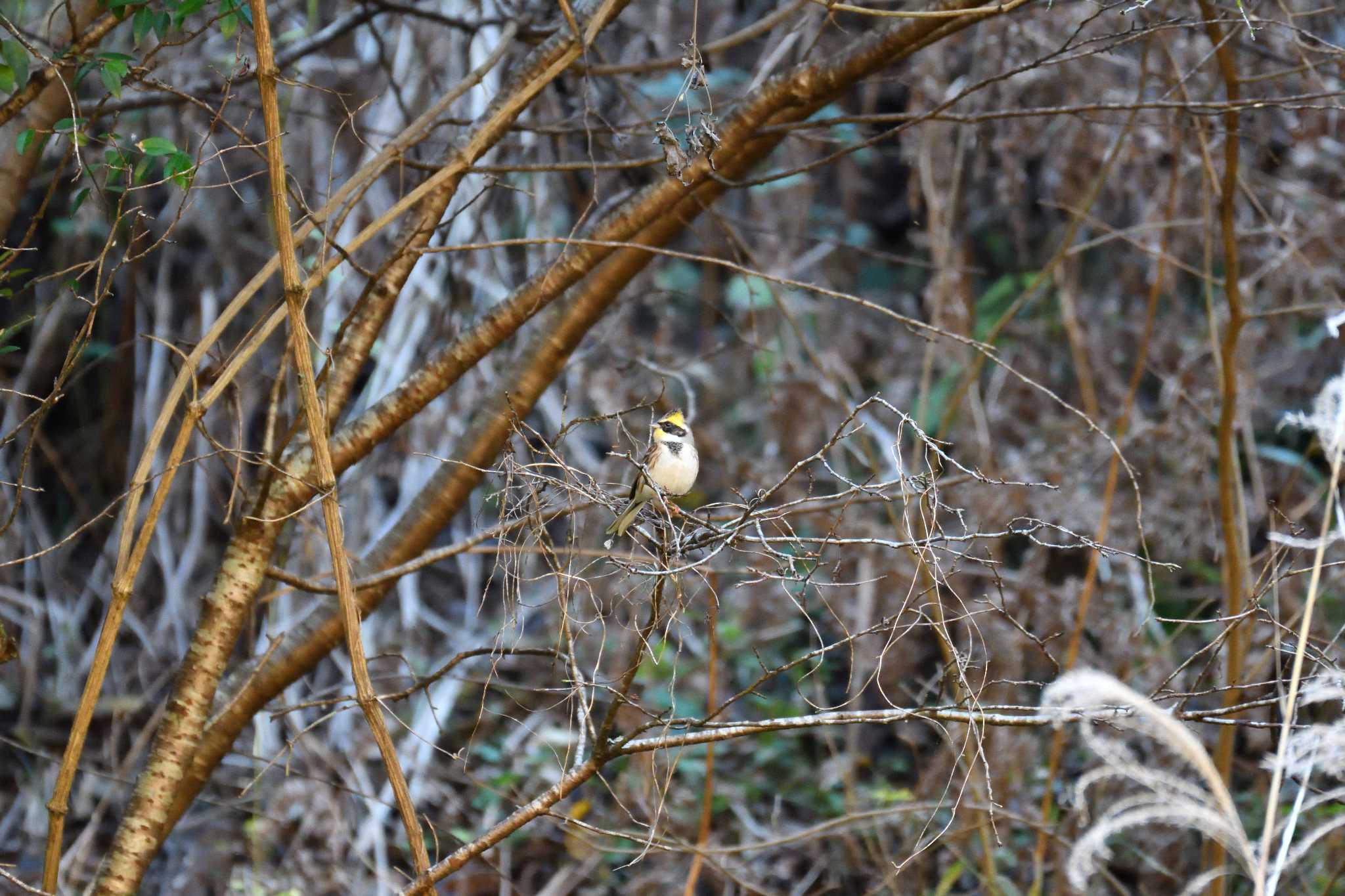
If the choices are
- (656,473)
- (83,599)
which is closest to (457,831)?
(83,599)

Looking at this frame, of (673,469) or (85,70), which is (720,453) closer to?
(673,469)

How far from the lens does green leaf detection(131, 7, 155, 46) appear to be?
2533 mm

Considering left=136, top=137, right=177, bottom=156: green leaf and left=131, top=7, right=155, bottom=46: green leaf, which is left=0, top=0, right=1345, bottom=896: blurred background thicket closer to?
left=131, top=7, right=155, bottom=46: green leaf

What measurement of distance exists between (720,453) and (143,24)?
326 cm

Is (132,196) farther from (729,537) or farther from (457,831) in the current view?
(729,537)

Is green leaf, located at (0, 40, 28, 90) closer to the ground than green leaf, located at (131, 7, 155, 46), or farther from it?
closer to the ground

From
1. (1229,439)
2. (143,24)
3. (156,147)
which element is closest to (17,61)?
(143,24)

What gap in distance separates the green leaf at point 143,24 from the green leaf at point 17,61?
22cm

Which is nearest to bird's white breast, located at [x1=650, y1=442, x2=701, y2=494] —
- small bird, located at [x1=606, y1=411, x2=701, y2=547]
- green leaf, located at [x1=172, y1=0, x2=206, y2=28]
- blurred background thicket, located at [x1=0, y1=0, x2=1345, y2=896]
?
small bird, located at [x1=606, y1=411, x2=701, y2=547]

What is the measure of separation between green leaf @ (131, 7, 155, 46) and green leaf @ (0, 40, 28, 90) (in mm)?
224

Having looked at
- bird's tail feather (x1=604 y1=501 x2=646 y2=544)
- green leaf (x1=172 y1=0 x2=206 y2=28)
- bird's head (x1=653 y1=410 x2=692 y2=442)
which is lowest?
bird's tail feather (x1=604 y1=501 x2=646 y2=544)

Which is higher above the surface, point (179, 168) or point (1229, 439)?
point (179, 168)

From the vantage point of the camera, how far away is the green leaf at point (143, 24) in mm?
2533

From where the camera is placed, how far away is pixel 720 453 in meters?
5.40
